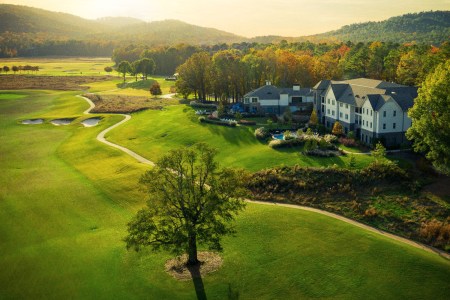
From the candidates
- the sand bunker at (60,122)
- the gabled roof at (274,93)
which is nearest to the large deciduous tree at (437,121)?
the gabled roof at (274,93)

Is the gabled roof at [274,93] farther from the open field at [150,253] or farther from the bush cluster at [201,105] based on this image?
the open field at [150,253]

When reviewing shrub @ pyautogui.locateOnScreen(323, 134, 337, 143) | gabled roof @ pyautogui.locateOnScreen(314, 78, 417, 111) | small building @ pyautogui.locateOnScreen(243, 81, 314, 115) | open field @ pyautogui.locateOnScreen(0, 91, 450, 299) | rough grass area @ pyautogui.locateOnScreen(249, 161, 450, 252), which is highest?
gabled roof @ pyautogui.locateOnScreen(314, 78, 417, 111)

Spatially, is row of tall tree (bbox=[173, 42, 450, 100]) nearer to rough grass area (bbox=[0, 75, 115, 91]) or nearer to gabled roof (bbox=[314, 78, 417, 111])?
gabled roof (bbox=[314, 78, 417, 111])

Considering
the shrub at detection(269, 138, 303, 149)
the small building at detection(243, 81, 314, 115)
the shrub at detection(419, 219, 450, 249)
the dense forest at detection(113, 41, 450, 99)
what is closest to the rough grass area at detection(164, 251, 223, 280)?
the shrub at detection(419, 219, 450, 249)

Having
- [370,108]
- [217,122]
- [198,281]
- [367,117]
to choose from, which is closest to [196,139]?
[217,122]

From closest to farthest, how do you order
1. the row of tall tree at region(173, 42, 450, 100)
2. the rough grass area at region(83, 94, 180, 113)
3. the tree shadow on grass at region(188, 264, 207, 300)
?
the tree shadow on grass at region(188, 264, 207, 300), the row of tall tree at region(173, 42, 450, 100), the rough grass area at region(83, 94, 180, 113)

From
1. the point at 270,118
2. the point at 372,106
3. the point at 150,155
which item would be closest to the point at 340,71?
the point at 270,118
